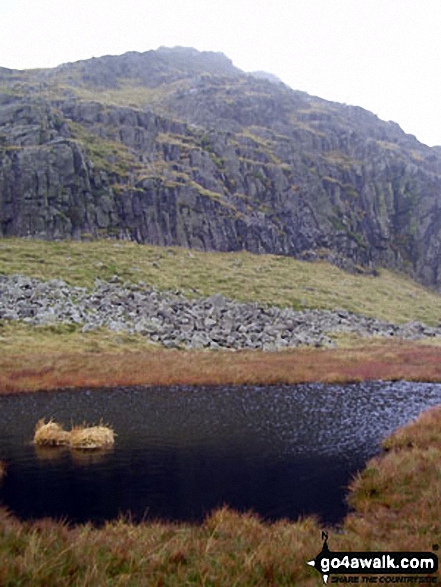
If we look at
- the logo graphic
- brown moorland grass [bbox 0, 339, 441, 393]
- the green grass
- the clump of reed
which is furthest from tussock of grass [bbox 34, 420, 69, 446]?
the green grass

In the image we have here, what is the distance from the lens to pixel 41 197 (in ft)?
291

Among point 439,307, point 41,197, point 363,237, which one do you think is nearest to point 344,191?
point 363,237

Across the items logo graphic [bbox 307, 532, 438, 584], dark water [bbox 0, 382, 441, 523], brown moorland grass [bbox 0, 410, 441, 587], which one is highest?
logo graphic [bbox 307, 532, 438, 584]

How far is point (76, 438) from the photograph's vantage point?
22.5 m

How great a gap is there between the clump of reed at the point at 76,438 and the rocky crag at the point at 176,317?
28.7m

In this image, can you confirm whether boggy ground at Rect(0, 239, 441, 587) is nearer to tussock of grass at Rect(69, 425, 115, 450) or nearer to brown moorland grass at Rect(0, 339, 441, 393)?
brown moorland grass at Rect(0, 339, 441, 393)

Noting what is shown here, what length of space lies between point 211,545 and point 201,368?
3097 centimetres

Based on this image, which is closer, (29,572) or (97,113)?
(29,572)

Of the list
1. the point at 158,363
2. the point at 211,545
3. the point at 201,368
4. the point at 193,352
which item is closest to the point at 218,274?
the point at 193,352

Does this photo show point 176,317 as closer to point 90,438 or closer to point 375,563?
point 90,438

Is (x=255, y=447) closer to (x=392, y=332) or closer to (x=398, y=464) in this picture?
(x=398, y=464)

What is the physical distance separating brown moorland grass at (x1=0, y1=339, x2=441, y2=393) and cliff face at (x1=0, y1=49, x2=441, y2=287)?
5034 centimetres

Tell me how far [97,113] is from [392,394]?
108 metres

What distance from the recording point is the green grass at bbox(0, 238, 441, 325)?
72.6 meters
